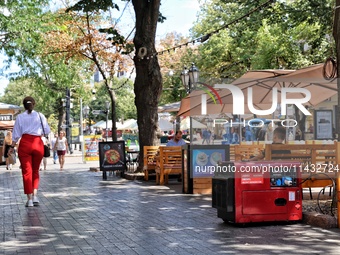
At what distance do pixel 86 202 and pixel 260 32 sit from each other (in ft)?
108

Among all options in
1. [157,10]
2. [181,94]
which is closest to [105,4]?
[157,10]

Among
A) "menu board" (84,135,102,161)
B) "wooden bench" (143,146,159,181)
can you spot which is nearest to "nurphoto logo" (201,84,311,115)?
"wooden bench" (143,146,159,181)

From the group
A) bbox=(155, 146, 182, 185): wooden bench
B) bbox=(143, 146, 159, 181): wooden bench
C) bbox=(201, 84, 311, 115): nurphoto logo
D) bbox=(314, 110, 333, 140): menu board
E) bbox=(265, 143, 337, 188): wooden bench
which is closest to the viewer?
bbox=(201, 84, 311, 115): nurphoto logo

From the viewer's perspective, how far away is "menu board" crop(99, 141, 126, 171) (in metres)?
19.8

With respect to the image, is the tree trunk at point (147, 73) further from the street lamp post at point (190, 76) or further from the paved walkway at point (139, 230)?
the paved walkway at point (139, 230)

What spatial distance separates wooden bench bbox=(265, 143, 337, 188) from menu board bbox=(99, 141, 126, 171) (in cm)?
905

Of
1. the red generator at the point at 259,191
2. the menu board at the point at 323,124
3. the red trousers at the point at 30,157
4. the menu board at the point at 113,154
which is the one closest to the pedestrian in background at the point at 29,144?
the red trousers at the point at 30,157

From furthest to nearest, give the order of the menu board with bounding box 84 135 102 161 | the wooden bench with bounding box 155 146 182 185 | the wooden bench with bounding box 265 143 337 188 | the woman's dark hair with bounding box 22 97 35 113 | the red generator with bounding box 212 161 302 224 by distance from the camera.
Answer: the menu board with bounding box 84 135 102 161 < the wooden bench with bounding box 155 146 182 185 < the woman's dark hair with bounding box 22 97 35 113 < the wooden bench with bounding box 265 143 337 188 < the red generator with bounding box 212 161 302 224

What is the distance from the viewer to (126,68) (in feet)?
111

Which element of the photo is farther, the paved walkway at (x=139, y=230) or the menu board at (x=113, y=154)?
the menu board at (x=113, y=154)

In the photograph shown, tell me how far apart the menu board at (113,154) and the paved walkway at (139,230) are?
19.9ft

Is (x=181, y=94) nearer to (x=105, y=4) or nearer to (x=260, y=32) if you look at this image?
(x=260, y=32)

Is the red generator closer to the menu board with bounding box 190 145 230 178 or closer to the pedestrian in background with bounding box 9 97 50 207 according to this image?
the pedestrian in background with bounding box 9 97 50 207

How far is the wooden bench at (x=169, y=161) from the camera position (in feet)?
54.5
